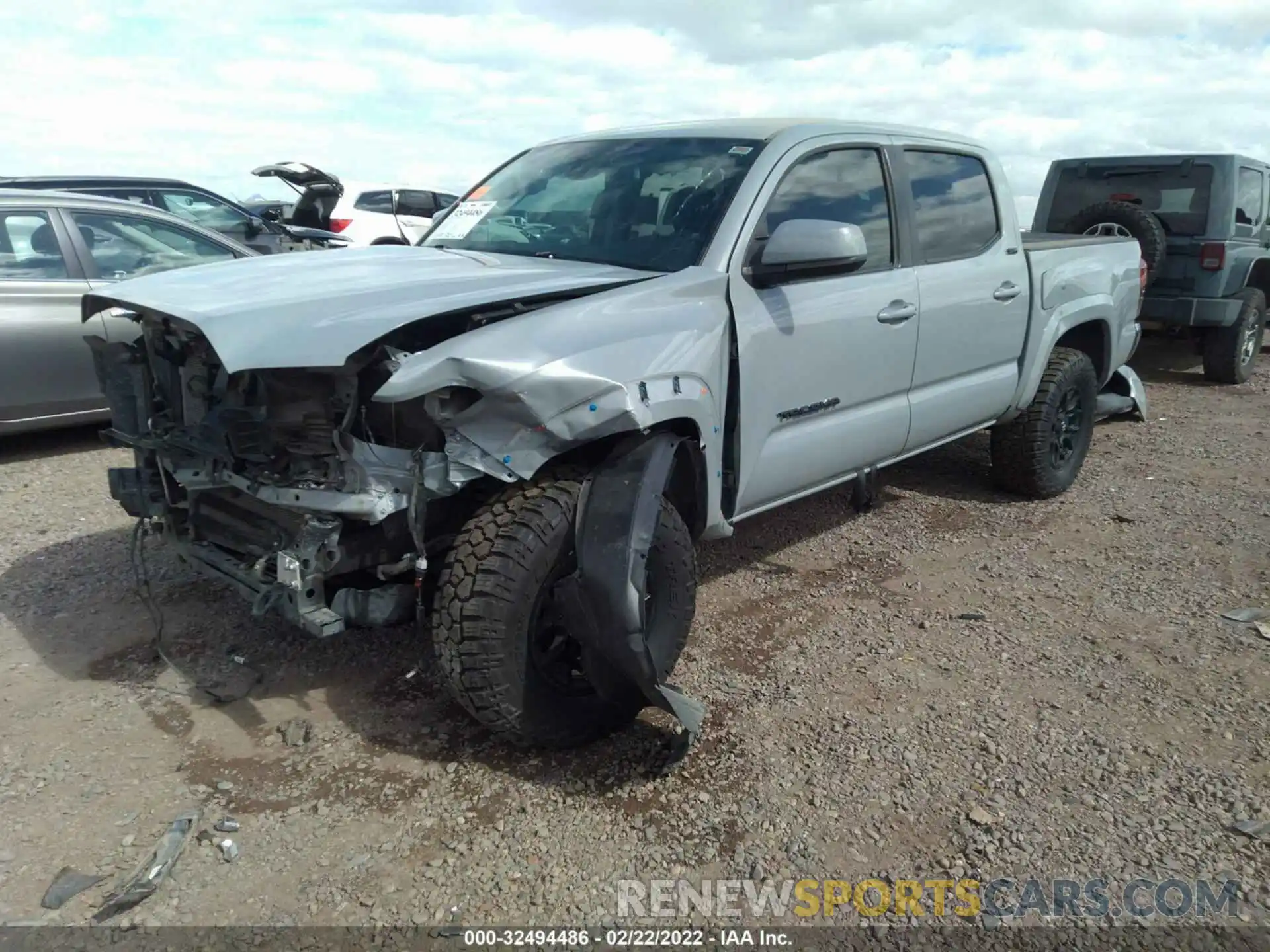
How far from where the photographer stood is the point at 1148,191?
356 inches

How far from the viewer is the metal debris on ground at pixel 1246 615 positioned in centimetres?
383

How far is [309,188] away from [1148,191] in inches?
322

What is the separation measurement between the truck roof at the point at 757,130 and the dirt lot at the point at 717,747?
6.15ft

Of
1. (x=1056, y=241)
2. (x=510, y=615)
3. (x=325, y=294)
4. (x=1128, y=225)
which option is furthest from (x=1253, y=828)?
(x=1128, y=225)

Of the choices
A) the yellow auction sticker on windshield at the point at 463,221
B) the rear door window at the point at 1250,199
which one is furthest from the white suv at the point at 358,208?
the rear door window at the point at 1250,199

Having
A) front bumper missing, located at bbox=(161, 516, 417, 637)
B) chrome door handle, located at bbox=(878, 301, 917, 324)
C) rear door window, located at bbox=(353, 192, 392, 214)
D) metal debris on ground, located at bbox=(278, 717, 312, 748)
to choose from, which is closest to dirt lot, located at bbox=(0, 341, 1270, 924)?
metal debris on ground, located at bbox=(278, 717, 312, 748)

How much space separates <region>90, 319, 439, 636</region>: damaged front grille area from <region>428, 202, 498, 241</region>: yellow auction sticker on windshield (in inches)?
53.9

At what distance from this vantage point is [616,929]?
7.29 feet

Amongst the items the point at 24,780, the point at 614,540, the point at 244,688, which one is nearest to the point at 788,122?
the point at 614,540

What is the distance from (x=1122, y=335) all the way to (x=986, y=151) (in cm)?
166

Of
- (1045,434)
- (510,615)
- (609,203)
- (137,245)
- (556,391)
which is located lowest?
(1045,434)

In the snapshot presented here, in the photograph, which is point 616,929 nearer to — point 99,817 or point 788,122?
point 99,817

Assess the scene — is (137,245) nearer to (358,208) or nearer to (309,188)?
(309,188)

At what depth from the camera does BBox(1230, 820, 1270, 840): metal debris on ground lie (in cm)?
255
